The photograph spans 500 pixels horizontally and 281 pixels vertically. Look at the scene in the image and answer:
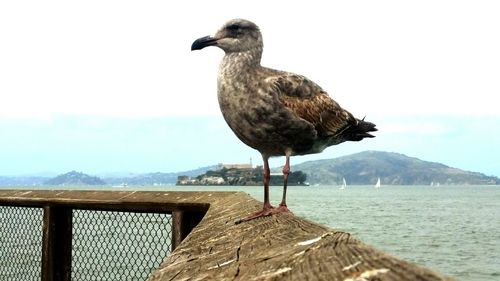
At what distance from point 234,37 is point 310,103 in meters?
0.74

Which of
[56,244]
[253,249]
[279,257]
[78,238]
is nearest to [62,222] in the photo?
[56,244]

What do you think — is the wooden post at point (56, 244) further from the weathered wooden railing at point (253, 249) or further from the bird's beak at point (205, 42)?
the bird's beak at point (205, 42)

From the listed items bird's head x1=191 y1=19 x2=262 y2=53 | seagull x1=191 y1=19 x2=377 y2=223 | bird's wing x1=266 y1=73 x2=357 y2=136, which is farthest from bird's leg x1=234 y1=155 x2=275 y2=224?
bird's head x1=191 y1=19 x2=262 y2=53

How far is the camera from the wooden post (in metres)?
5.77

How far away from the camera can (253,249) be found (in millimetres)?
2160

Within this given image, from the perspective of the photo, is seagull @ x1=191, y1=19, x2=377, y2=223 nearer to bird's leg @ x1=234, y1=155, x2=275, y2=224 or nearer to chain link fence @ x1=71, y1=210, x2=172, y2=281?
bird's leg @ x1=234, y1=155, x2=275, y2=224

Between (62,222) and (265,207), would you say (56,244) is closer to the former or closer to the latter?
(62,222)

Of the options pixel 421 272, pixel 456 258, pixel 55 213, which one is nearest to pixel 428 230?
pixel 456 258

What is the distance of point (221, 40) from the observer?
4.56 metres

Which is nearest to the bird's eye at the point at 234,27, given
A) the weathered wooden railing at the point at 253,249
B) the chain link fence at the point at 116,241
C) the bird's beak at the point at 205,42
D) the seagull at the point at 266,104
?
the seagull at the point at 266,104

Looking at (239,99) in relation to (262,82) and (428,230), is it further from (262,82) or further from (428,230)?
(428,230)

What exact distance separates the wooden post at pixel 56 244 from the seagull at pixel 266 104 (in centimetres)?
242

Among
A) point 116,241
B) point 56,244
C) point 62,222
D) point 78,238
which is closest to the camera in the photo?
point 56,244

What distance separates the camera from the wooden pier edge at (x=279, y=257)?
1.24 meters
